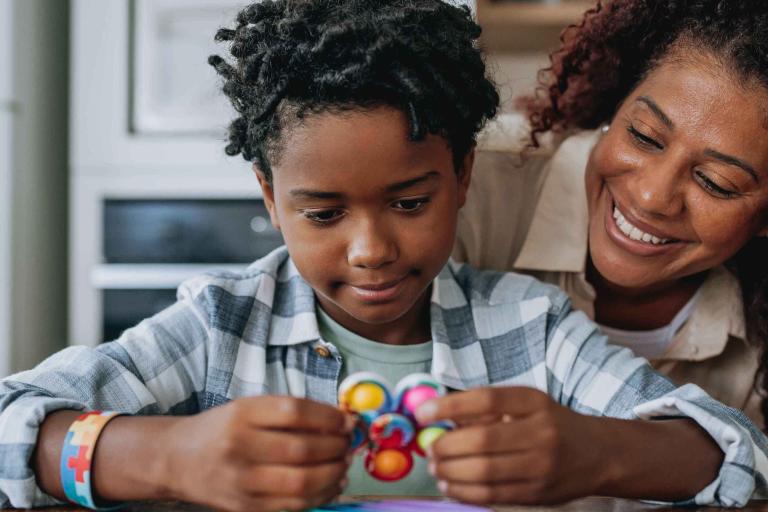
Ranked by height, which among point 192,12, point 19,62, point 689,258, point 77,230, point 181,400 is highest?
point 192,12

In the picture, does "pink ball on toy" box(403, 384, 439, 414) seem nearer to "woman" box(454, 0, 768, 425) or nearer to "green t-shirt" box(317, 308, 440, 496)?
"green t-shirt" box(317, 308, 440, 496)

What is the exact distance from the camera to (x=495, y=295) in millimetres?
1127

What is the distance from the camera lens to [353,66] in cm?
89

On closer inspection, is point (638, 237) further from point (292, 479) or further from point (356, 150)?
point (292, 479)

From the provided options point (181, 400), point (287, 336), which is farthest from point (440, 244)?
point (181, 400)

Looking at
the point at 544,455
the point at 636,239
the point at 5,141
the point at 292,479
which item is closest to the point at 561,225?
the point at 636,239

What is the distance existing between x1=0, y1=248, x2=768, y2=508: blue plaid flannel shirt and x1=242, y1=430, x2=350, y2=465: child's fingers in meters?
0.24

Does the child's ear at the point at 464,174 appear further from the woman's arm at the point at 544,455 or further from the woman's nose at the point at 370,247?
the woman's arm at the point at 544,455

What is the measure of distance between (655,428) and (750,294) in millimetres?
624

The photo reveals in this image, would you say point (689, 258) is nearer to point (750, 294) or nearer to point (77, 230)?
point (750, 294)

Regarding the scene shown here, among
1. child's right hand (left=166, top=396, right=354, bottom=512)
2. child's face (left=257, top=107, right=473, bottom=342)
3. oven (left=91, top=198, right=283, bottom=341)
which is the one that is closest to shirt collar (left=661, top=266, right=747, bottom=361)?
child's face (left=257, top=107, right=473, bottom=342)

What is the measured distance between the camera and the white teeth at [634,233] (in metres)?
1.21

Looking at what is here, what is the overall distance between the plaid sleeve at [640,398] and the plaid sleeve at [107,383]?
0.43 metres

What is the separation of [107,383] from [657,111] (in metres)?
0.76
